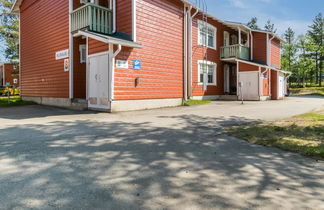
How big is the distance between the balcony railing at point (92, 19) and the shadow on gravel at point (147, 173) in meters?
7.05

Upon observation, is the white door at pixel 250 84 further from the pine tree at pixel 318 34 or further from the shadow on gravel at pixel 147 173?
the pine tree at pixel 318 34

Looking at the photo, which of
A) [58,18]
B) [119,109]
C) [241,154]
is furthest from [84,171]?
[58,18]

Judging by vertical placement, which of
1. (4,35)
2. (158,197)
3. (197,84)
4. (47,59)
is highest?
(4,35)

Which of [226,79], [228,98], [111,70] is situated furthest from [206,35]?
[111,70]

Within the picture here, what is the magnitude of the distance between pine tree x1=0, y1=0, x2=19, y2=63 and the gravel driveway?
23907 mm

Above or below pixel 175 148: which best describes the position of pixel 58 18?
above

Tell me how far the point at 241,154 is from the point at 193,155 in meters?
0.88

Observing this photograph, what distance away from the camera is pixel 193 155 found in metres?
4.02

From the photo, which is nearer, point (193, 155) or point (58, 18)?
point (193, 155)

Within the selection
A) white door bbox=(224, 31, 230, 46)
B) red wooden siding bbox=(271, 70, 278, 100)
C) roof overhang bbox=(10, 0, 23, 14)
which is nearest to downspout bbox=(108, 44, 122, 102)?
roof overhang bbox=(10, 0, 23, 14)

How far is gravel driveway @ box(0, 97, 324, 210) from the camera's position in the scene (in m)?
2.45

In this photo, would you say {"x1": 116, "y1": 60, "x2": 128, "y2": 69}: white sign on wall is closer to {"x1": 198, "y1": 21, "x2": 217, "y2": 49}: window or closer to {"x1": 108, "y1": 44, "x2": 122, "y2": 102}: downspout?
{"x1": 108, "y1": 44, "x2": 122, "y2": 102}: downspout

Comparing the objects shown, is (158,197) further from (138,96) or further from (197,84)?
(197,84)

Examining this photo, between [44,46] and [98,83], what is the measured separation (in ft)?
21.2
